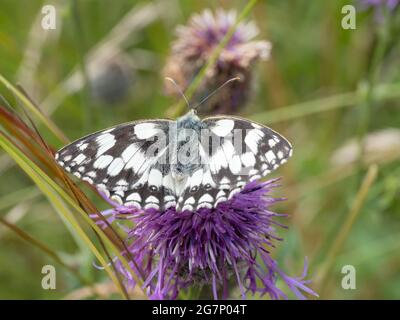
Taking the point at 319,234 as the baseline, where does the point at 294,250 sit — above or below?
below

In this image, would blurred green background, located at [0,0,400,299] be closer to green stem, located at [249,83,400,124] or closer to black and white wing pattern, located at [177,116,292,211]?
green stem, located at [249,83,400,124]

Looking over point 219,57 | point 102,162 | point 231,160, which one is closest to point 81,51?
point 219,57

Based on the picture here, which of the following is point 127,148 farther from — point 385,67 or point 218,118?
point 385,67

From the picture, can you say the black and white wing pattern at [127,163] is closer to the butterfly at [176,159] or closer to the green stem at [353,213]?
the butterfly at [176,159]

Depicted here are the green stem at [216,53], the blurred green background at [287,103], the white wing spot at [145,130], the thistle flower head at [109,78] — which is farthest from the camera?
the thistle flower head at [109,78]

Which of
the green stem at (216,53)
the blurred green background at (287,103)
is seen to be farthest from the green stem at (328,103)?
the green stem at (216,53)

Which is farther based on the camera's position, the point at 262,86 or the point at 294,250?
the point at 262,86

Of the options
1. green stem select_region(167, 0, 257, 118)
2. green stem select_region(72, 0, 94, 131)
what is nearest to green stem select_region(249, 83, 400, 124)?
green stem select_region(167, 0, 257, 118)

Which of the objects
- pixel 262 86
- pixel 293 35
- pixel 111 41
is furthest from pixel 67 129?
pixel 293 35
